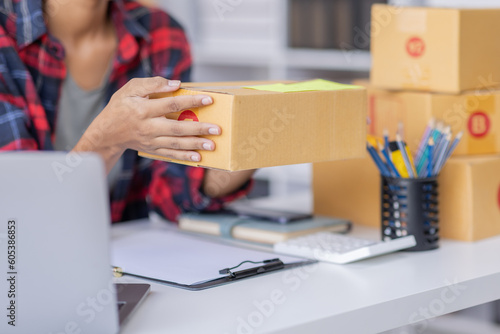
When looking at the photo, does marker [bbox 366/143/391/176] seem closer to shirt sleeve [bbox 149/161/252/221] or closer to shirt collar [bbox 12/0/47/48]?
shirt sleeve [bbox 149/161/252/221]

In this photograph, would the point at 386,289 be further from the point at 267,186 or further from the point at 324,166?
the point at 267,186

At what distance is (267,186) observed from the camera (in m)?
3.20

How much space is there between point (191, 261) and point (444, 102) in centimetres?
59

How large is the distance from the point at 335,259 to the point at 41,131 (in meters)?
0.70

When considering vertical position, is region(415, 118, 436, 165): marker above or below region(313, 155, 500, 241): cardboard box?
above

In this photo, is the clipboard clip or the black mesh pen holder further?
the black mesh pen holder

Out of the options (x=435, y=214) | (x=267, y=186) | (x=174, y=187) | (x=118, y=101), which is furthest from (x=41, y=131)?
(x=267, y=186)

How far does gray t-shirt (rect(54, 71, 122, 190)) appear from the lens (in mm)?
1637

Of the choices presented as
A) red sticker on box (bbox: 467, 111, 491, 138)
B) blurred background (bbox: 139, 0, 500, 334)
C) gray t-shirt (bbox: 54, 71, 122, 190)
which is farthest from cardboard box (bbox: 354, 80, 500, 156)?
blurred background (bbox: 139, 0, 500, 334)

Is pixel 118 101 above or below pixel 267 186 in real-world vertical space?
above

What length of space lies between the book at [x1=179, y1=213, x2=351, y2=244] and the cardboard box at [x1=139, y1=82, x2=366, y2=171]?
24 cm

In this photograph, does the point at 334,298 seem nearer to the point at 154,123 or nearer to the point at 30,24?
the point at 154,123

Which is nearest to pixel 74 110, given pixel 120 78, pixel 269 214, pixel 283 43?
pixel 120 78

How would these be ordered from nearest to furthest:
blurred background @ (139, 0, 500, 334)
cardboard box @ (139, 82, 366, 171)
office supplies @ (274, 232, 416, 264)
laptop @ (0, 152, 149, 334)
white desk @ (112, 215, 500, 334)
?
1. laptop @ (0, 152, 149, 334)
2. white desk @ (112, 215, 500, 334)
3. cardboard box @ (139, 82, 366, 171)
4. office supplies @ (274, 232, 416, 264)
5. blurred background @ (139, 0, 500, 334)
